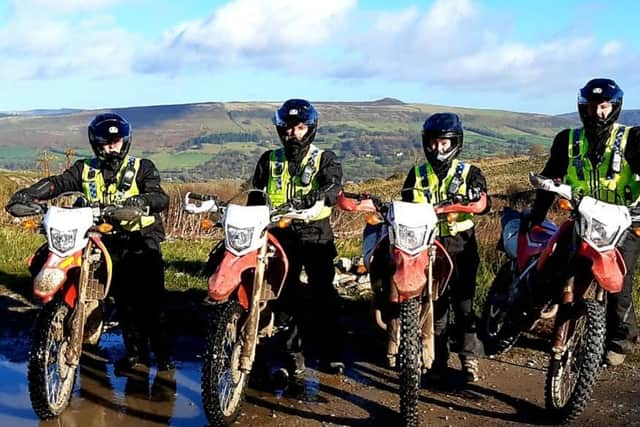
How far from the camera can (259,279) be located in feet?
15.8

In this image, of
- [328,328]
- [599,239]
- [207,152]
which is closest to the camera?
[599,239]

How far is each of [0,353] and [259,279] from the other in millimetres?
2871

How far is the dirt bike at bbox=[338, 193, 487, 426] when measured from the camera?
466 cm

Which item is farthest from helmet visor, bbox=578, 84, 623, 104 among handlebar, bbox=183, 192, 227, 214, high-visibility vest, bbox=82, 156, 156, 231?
high-visibility vest, bbox=82, 156, 156, 231

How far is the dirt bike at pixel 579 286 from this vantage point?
449 cm

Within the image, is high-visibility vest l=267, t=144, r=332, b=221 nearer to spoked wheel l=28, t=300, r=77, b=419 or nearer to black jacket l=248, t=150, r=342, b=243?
black jacket l=248, t=150, r=342, b=243

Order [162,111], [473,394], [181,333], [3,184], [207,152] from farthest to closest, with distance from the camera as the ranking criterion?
[162,111] < [207,152] < [3,184] < [181,333] < [473,394]

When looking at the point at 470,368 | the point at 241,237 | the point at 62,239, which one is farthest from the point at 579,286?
the point at 62,239

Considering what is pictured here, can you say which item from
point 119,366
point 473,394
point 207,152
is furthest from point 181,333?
point 207,152

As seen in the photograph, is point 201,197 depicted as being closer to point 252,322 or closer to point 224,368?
point 252,322

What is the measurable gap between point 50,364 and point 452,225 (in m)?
2.87

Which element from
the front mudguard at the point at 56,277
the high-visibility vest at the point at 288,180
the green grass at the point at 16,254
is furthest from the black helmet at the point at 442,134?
the green grass at the point at 16,254

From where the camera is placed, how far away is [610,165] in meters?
5.38

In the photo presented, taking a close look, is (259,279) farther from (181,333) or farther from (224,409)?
(181,333)
